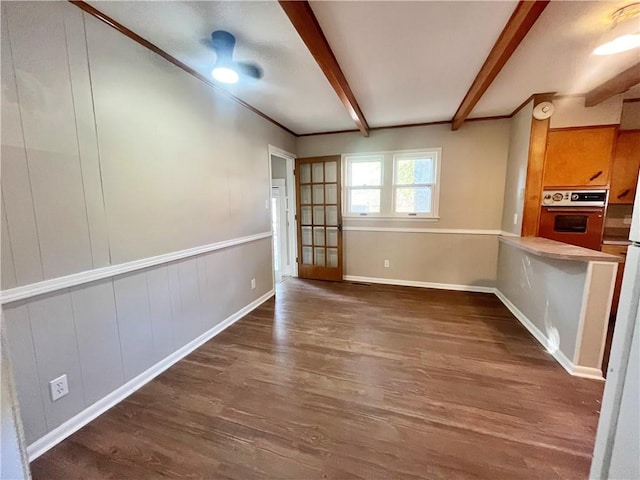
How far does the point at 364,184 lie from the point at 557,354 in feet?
9.93

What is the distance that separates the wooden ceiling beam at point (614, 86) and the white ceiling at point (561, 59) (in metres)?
0.06

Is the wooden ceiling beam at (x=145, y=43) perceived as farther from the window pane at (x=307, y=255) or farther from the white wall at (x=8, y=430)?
the window pane at (x=307, y=255)

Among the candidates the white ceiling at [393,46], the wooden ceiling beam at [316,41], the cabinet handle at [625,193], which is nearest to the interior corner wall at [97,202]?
the white ceiling at [393,46]

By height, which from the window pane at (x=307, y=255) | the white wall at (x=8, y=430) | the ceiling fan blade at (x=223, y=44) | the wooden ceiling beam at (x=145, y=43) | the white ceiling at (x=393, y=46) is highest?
the white ceiling at (x=393, y=46)

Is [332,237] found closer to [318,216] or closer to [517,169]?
[318,216]

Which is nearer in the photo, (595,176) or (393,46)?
(393,46)

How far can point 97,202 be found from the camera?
165cm

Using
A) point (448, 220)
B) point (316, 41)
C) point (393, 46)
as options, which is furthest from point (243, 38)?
point (448, 220)

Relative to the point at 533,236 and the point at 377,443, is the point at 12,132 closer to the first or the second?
the point at 377,443

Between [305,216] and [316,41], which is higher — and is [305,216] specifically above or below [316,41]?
below

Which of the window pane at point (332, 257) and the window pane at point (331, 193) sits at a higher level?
the window pane at point (331, 193)

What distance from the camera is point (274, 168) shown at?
4.82m

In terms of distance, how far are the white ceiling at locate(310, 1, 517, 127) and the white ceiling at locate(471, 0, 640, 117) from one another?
283 millimetres

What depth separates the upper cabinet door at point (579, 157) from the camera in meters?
2.85
